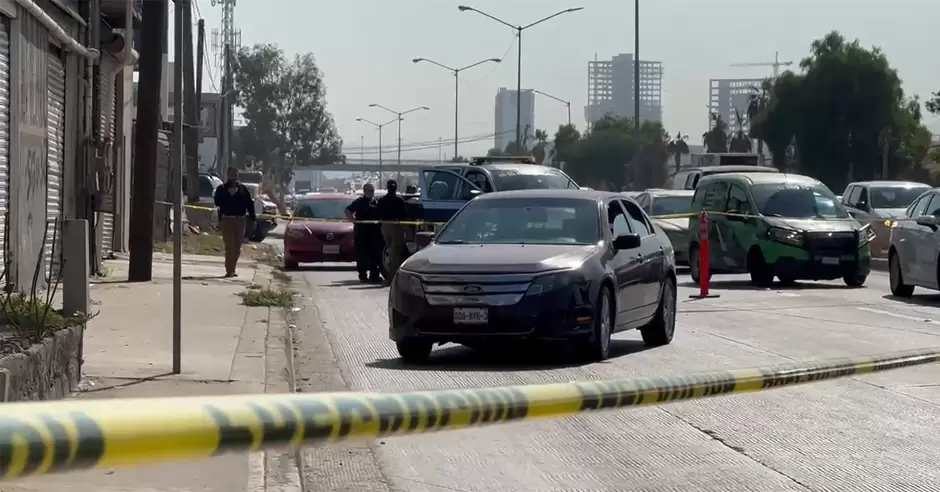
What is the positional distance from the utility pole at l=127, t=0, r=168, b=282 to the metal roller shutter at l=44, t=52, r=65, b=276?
3.32ft

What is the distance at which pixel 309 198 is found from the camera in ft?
96.8

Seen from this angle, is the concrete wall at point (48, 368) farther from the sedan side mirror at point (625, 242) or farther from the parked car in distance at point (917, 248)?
the parked car in distance at point (917, 248)

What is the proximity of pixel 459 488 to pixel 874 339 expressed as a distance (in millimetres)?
8051

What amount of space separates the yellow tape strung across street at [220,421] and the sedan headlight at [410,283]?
7727mm

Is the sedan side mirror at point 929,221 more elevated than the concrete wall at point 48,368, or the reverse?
the sedan side mirror at point 929,221

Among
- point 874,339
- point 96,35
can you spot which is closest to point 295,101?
point 96,35

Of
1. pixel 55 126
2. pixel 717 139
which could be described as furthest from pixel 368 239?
pixel 717 139

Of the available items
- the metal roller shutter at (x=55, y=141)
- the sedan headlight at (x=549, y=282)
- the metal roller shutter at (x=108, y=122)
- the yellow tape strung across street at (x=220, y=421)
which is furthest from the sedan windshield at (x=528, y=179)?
the yellow tape strung across street at (x=220, y=421)

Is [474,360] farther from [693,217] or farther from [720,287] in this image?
[693,217]

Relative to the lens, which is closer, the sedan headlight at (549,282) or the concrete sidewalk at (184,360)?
the concrete sidewalk at (184,360)

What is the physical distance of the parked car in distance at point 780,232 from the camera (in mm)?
22328

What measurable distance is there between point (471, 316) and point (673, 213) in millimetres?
18392

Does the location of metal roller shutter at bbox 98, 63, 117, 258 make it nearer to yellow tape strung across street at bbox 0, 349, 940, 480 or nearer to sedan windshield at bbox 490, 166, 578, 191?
sedan windshield at bbox 490, 166, 578, 191

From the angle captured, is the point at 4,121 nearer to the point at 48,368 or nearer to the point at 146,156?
the point at 146,156
